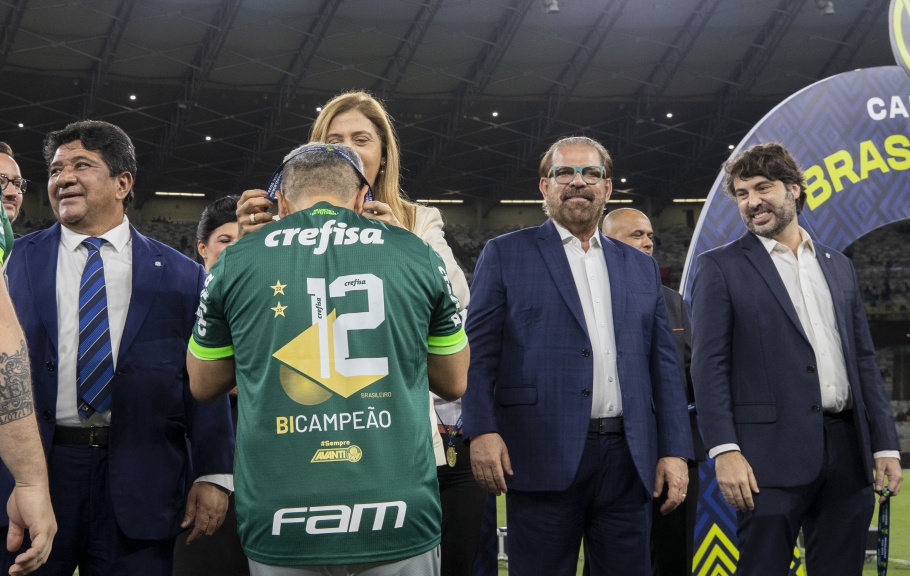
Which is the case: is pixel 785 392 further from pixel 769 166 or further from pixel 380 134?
pixel 380 134

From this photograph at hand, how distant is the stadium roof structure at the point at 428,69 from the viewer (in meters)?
17.1

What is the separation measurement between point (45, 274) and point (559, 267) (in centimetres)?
144

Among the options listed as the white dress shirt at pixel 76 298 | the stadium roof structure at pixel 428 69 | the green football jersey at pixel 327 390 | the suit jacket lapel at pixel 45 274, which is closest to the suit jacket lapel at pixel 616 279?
the green football jersey at pixel 327 390

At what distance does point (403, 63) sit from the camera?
1845 centimetres

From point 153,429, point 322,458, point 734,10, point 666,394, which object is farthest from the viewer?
point 734,10

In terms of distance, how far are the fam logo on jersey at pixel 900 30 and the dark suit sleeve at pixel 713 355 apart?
7.45 feet

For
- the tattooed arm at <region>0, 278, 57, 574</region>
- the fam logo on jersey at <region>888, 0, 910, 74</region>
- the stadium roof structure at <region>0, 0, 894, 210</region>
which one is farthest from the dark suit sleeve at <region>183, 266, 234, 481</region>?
the stadium roof structure at <region>0, 0, 894, 210</region>

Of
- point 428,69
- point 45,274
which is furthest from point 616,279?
point 428,69

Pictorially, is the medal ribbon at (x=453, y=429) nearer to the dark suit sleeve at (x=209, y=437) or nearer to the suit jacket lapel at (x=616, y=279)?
the suit jacket lapel at (x=616, y=279)

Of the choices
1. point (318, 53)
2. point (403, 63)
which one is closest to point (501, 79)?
point (403, 63)

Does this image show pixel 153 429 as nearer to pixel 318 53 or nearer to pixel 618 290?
pixel 618 290

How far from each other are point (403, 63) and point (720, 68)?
22.8ft

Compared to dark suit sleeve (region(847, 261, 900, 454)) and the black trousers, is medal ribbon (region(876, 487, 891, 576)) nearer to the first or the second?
dark suit sleeve (region(847, 261, 900, 454))

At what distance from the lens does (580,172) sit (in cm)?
288
